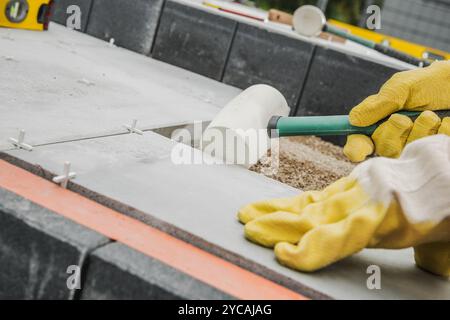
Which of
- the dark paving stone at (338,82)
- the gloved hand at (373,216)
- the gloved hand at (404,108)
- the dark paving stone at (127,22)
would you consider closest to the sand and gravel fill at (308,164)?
the dark paving stone at (338,82)

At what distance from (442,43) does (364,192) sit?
1285cm

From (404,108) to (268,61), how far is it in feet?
8.14

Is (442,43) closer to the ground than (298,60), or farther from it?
farther from it

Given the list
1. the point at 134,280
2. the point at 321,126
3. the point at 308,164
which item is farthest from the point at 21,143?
the point at 308,164

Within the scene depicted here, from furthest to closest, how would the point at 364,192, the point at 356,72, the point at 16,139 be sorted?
1. the point at 356,72
2. the point at 16,139
3. the point at 364,192

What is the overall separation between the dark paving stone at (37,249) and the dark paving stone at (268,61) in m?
2.93

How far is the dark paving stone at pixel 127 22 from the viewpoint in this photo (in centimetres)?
453

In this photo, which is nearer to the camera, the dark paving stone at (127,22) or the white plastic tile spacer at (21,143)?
the white plastic tile spacer at (21,143)

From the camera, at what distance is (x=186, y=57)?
444 centimetres

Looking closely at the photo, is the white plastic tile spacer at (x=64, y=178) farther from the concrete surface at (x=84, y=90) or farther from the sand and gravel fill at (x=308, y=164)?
the sand and gravel fill at (x=308, y=164)

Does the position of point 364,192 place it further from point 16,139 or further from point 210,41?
point 210,41

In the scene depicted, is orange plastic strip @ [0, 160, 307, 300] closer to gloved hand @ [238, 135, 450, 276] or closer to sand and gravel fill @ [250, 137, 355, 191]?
gloved hand @ [238, 135, 450, 276]

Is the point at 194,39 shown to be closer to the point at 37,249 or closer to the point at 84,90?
the point at 84,90
